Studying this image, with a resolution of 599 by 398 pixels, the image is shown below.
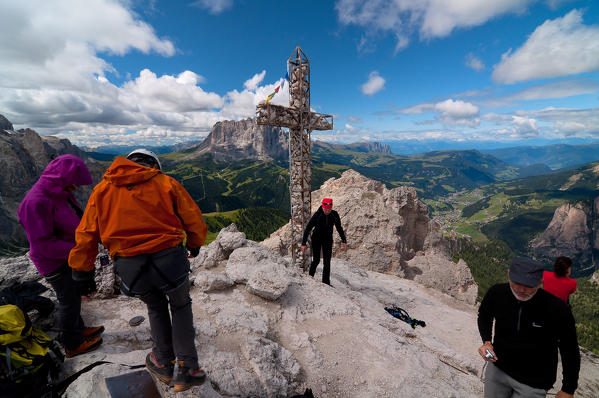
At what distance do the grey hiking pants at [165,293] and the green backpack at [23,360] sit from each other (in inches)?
50.0

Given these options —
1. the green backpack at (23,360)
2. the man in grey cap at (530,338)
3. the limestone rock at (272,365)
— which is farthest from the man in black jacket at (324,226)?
the green backpack at (23,360)

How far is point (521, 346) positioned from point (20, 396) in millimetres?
6666

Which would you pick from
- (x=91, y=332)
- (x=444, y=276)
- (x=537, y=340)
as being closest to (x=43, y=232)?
(x=91, y=332)

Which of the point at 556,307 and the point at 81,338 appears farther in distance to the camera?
the point at 81,338

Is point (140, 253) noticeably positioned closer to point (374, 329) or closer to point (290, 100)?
point (374, 329)

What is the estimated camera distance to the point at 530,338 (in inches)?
143

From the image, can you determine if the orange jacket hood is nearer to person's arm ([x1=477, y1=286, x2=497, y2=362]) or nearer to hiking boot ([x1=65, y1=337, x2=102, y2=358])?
hiking boot ([x1=65, y1=337, x2=102, y2=358])

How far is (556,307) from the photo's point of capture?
3492 mm

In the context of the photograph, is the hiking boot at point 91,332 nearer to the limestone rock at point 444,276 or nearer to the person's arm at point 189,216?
the person's arm at point 189,216

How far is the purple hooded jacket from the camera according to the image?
412cm

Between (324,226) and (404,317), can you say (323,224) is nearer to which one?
(324,226)

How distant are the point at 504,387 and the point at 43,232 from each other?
26.4 ft

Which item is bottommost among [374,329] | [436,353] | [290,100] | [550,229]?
[550,229]

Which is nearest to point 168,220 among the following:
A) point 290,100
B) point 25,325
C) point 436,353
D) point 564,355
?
point 25,325
